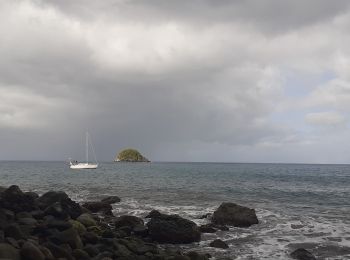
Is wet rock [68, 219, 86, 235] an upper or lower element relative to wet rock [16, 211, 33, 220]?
lower

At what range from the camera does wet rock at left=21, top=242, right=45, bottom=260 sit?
555 inches

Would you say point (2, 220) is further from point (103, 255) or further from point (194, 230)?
point (194, 230)

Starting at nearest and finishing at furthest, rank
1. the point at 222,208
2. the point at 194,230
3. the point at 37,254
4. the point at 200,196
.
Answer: the point at 37,254
the point at 194,230
the point at 222,208
the point at 200,196

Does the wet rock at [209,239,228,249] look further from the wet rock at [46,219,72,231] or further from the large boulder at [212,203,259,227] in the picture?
the wet rock at [46,219,72,231]

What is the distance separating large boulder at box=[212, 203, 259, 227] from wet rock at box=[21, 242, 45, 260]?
14.9 metres

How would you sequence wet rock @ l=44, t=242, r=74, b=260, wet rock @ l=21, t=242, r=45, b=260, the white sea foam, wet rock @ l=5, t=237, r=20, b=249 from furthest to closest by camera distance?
the white sea foam < wet rock @ l=44, t=242, r=74, b=260 < wet rock @ l=5, t=237, r=20, b=249 < wet rock @ l=21, t=242, r=45, b=260

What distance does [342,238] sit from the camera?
2306 cm

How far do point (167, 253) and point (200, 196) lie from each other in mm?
26215

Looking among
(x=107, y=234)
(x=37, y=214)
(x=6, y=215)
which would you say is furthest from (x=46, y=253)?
(x=37, y=214)

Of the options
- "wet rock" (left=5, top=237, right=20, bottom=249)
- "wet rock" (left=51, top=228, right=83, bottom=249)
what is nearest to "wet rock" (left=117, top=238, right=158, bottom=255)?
"wet rock" (left=51, top=228, right=83, bottom=249)

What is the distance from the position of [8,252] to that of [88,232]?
19.5ft

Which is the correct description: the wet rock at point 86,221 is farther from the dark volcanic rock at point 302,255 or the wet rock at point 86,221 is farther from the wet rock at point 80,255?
the dark volcanic rock at point 302,255

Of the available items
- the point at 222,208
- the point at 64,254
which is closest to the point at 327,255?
the point at 222,208

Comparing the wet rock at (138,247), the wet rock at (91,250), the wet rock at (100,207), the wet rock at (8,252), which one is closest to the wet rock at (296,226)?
the wet rock at (138,247)
